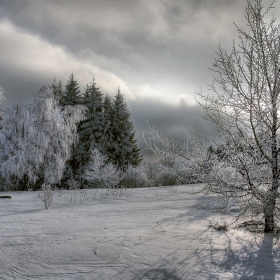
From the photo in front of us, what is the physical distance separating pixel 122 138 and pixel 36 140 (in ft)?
37.2

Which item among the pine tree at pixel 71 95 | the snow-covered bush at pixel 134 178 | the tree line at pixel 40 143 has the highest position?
the pine tree at pixel 71 95

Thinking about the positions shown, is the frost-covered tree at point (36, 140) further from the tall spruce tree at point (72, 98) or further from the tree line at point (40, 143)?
the tall spruce tree at point (72, 98)

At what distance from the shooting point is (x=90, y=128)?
Result: 24.7 m

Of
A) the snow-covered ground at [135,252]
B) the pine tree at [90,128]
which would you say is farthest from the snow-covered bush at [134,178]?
the snow-covered ground at [135,252]

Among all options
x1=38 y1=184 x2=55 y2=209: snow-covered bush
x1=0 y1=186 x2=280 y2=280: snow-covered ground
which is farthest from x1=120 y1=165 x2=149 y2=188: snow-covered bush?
x1=0 y1=186 x2=280 y2=280: snow-covered ground

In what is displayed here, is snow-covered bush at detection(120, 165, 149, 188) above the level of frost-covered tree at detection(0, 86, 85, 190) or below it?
below

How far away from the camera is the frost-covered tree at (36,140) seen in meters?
15.7

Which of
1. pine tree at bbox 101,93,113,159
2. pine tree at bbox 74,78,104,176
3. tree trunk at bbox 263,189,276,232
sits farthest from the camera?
pine tree at bbox 101,93,113,159

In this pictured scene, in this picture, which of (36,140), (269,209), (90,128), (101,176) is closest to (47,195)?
(269,209)

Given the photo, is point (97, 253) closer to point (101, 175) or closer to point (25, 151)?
point (25, 151)

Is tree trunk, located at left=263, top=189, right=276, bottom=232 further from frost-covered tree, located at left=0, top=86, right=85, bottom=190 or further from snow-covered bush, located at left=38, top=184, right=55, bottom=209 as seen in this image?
frost-covered tree, located at left=0, top=86, right=85, bottom=190

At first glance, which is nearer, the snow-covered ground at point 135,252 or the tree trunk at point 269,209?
the snow-covered ground at point 135,252

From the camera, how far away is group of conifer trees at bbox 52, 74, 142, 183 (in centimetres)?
2372

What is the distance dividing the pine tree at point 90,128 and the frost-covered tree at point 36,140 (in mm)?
5224
